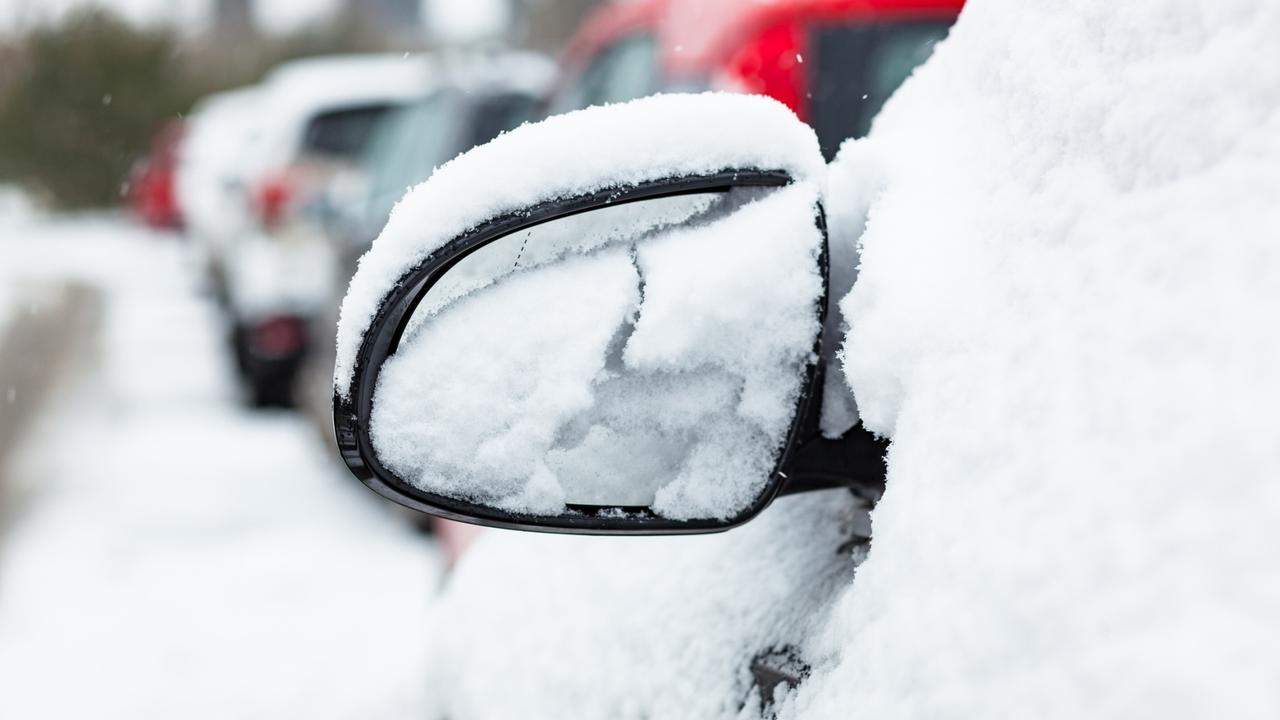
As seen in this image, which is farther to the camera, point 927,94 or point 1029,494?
point 927,94

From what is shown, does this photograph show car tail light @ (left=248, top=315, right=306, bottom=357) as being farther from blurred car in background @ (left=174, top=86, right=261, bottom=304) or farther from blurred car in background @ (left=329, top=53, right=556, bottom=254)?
blurred car in background @ (left=174, top=86, right=261, bottom=304)

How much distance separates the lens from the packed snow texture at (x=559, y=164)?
3.57ft

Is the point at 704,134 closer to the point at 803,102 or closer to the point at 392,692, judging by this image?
the point at 803,102

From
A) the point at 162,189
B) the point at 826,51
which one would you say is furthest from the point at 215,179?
the point at 162,189

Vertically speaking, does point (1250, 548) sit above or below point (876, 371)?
below

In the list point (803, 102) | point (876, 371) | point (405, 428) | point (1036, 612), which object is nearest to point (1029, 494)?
point (1036, 612)

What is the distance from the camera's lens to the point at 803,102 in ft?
11.5

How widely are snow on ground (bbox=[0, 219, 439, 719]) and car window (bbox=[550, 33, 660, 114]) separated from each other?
171 cm

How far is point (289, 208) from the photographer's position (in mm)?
7145

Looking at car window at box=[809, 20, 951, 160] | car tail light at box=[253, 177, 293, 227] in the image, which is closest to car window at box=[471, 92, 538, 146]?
car window at box=[809, 20, 951, 160]

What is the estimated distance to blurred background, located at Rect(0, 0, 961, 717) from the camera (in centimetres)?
357

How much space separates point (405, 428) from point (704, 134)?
0.35 metres

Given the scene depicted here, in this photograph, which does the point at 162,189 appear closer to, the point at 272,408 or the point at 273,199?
the point at 272,408

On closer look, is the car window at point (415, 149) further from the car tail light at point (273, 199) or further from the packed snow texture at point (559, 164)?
the packed snow texture at point (559, 164)
